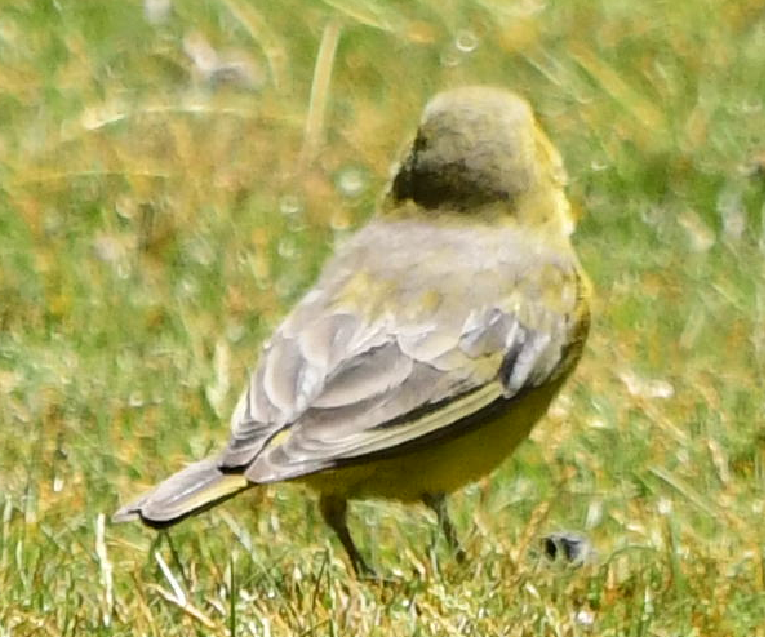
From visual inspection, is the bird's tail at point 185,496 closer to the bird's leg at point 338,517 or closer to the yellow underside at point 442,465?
the yellow underside at point 442,465

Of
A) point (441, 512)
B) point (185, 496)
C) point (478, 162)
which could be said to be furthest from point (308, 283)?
point (185, 496)

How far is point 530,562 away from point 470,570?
10.1 inches

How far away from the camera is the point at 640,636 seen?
4672 mm

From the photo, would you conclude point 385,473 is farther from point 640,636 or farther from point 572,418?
point 572,418

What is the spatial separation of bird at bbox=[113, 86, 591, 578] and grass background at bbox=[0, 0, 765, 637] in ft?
0.64

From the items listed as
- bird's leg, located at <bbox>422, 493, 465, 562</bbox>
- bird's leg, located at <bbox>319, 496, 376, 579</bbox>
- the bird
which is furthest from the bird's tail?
bird's leg, located at <bbox>422, 493, 465, 562</bbox>

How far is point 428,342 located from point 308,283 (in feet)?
6.63

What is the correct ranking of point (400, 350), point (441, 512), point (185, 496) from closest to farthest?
point (185, 496) < point (400, 350) < point (441, 512)

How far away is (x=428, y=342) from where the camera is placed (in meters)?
5.33

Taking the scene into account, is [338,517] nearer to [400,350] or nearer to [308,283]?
[400,350]

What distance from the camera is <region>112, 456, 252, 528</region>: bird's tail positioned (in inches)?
188

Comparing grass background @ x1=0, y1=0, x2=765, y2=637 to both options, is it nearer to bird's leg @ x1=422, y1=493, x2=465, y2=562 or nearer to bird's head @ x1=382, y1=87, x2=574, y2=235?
bird's leg @ x1=422, y1=493, x2=465, y2=562

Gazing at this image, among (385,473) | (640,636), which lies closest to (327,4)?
(385,473)

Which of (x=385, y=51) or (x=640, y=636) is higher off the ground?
(x=385, y=51)
